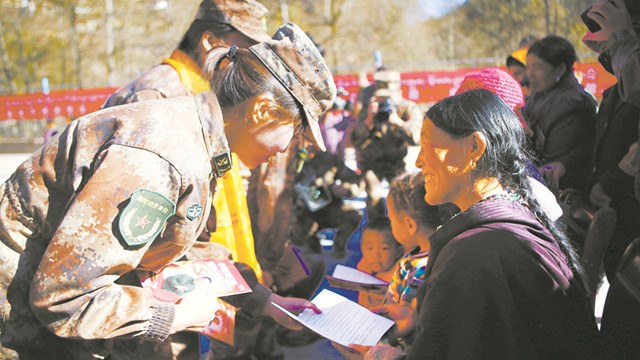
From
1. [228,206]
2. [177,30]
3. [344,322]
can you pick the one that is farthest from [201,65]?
[177,30]

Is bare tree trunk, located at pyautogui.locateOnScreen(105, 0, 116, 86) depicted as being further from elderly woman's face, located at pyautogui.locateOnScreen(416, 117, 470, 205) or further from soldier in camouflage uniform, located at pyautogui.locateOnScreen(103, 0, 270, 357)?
elderly woman's face, located at pyautogui.locateOnScreen(416, 117, 470, 205)

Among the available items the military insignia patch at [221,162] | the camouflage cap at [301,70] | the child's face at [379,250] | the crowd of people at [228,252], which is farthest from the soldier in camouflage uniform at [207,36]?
the child's face at [379,250]

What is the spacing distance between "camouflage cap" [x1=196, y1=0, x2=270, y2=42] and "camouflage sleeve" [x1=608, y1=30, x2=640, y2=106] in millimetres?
1816

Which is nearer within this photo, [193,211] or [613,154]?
[193,211]

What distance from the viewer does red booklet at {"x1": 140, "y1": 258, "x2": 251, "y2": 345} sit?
4.80 ft

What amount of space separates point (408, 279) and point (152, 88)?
151cm

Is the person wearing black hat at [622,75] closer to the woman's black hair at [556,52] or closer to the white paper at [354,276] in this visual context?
the woman's black hair at [556,52]

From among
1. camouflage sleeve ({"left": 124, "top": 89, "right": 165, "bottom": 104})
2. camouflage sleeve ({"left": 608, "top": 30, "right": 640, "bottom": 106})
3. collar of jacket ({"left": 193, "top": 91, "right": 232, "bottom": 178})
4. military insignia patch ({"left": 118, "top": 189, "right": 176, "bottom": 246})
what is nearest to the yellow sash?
camouflage sleeve ({"left": 124, "top": 89, "right": 165, "bottom": 104})

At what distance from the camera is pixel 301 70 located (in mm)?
1543

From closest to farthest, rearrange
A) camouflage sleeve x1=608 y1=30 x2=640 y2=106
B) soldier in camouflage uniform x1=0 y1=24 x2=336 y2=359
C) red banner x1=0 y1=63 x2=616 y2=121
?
1. soldier in camouflage uniform x1=0 y1=24 x2=336 y2=359
2. camouflage sleeve x1=608 y1=30 x2=640 y2=106
3. red banner x1=0 y1=63 x2=616 y2=121

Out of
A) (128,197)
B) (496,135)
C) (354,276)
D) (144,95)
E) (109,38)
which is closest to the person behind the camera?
(128,197)

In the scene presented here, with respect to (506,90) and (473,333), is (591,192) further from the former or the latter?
(473,333)

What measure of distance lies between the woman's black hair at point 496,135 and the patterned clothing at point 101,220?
0.71 meters

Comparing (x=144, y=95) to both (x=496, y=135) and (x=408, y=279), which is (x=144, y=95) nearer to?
(x=408, y=279)
